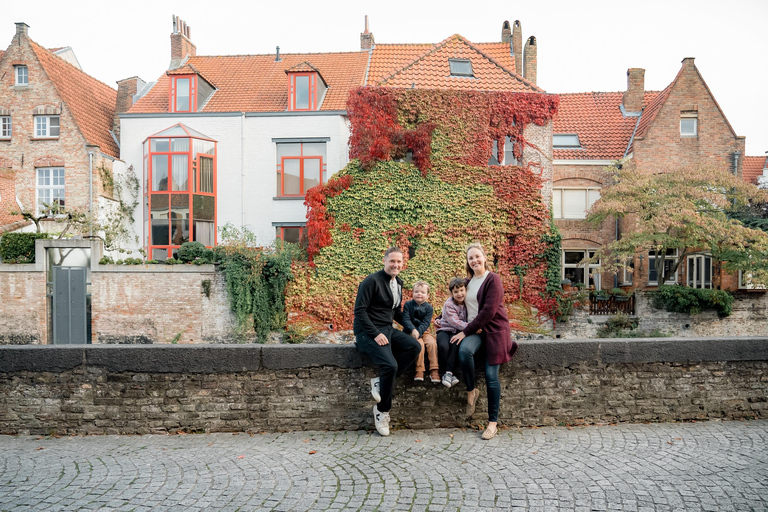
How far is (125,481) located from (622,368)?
5231mm

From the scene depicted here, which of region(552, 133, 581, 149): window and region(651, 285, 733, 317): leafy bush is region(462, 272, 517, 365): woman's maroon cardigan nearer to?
region(651, 285, 733, 317): leafy bush

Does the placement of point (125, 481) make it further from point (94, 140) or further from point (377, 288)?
point (94, 140)

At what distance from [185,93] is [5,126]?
26.5 feet

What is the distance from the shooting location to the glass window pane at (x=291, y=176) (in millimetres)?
21547

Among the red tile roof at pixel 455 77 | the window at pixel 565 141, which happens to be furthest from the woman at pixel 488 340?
the window at pixel 565 141

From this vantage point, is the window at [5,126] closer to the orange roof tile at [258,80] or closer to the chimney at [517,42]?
the orange roof tile at [258,80]

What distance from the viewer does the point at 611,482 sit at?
4309 mm

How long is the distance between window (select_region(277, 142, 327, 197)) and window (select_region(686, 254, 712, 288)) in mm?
16595

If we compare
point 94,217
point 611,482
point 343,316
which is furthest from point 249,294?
point 611,482

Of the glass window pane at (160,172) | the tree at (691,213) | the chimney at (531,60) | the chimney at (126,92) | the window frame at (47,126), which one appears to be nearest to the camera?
the tree at (691,213)

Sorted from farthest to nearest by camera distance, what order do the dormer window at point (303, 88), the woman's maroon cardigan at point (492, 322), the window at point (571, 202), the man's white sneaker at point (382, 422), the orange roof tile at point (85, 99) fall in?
the window at point (571, 202), the orange roof tile at point (85, 99), the dormer window at point (303, 88), the man's white sneaker at point (382, 422), the woman's maroon cardigan at point (492, 322)

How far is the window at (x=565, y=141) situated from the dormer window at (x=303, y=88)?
36.5 feet

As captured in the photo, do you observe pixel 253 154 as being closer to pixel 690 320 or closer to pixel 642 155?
pixel 642 155

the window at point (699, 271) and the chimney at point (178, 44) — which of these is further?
the chimney at point (178, 44)
